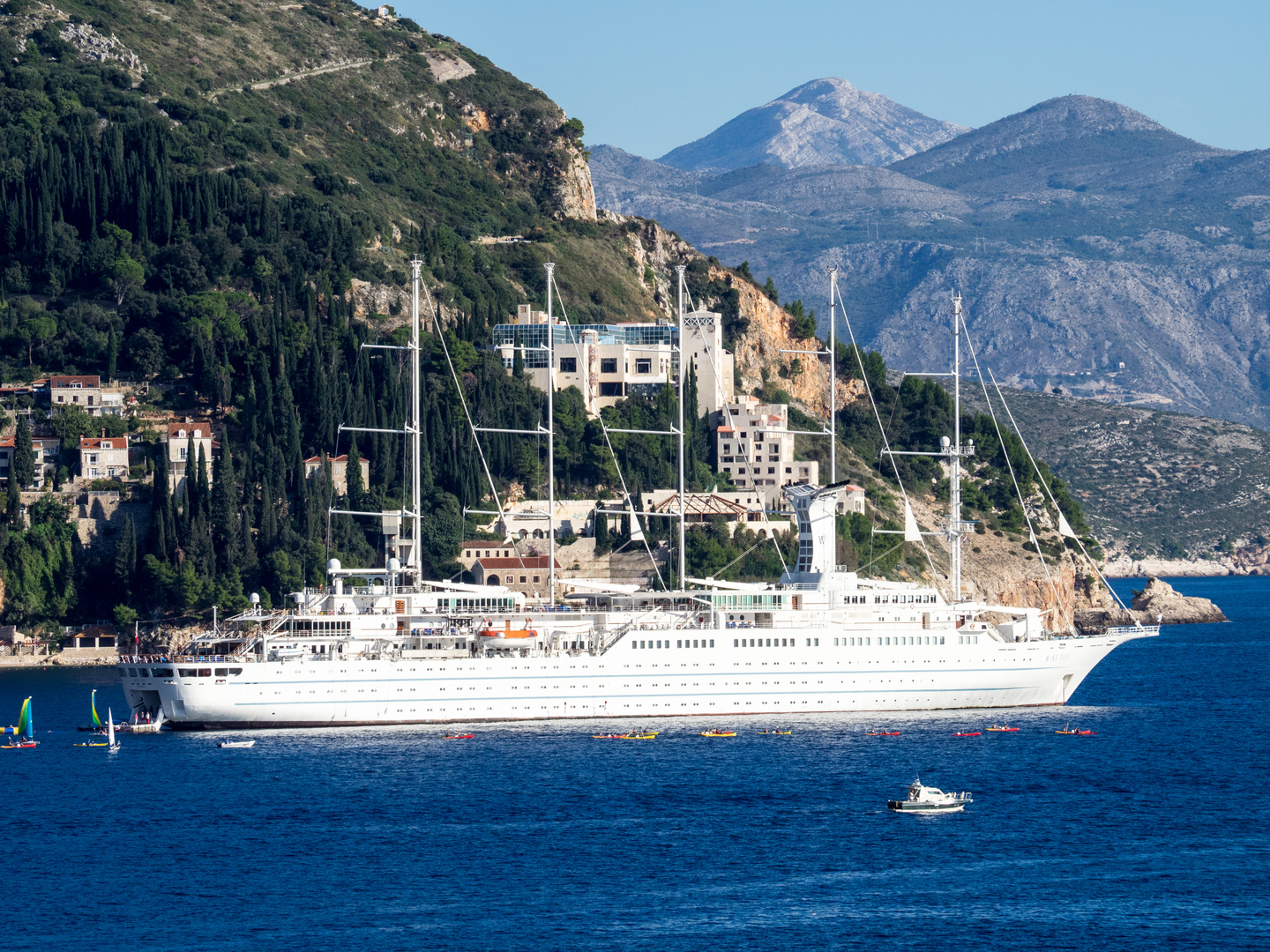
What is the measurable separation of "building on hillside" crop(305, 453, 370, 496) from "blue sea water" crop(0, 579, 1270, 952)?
3519 cm

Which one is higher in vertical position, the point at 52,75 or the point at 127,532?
the point at 52,75

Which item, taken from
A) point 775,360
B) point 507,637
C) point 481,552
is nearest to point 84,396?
point 481,552

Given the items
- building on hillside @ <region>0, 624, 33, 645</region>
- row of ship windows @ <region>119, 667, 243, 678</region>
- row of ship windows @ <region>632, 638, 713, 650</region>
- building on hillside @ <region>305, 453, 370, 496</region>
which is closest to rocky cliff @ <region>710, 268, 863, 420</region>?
building on hillside @ <region>305, 453, 370, 496</region>

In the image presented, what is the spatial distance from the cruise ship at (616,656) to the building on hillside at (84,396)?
40.5 m

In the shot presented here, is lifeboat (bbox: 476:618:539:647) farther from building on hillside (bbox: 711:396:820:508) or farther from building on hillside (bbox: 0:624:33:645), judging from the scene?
building on hillside (bbox: 711:396:820:508)

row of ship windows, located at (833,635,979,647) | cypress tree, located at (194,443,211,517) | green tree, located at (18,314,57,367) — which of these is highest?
green tree, located at (18,314,57,367)

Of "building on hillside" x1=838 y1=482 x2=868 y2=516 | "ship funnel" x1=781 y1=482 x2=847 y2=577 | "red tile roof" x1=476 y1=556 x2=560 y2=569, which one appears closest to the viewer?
"ship funnel" x1=781 y1=482 x2=847 y2=577

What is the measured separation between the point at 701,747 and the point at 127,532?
45726 mm

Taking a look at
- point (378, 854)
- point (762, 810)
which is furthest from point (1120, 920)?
point (378, 854)

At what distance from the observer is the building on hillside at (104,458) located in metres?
109

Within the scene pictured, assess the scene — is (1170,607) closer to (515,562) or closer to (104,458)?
(515,562)

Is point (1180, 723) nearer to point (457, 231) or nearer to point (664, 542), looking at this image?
point (664, 542)

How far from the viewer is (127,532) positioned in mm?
102250

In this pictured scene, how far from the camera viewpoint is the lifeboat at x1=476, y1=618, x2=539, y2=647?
74.2m
